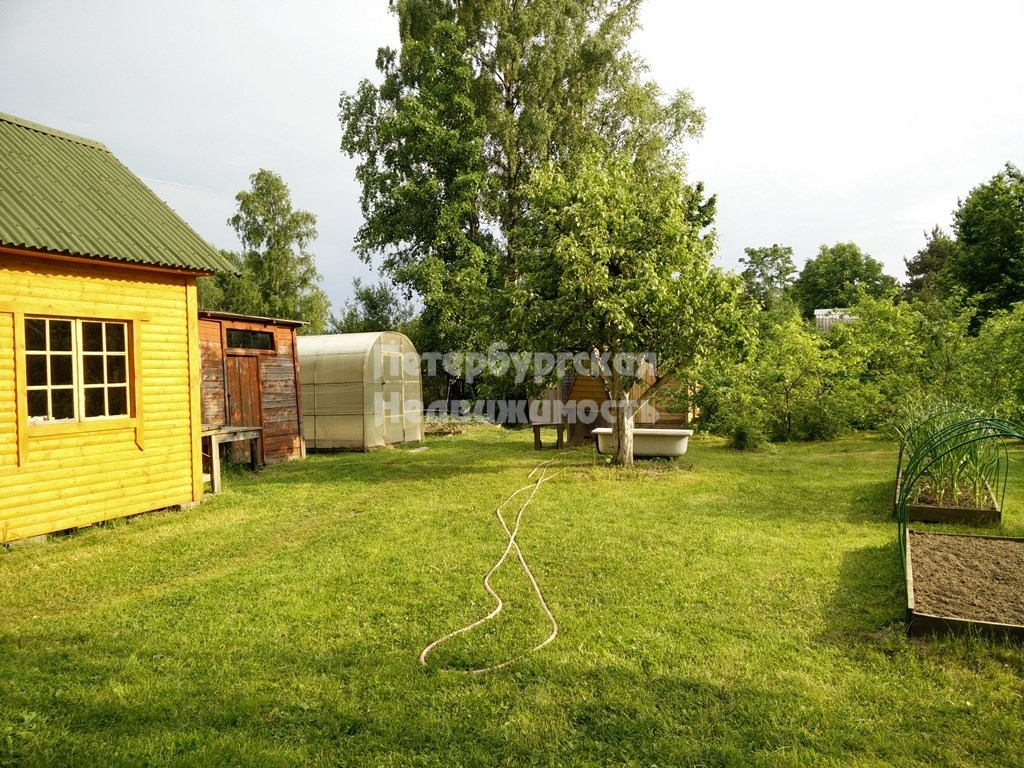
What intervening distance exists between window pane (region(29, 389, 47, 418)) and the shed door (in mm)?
5511

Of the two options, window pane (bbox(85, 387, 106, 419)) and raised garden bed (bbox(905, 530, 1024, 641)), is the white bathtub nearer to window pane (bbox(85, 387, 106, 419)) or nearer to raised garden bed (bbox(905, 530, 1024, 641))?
raised garden bed (bbox(905, 530, 1024, 641))

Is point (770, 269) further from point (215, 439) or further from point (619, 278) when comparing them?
point (215, 439)

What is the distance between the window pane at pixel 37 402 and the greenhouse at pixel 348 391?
26.0 feet

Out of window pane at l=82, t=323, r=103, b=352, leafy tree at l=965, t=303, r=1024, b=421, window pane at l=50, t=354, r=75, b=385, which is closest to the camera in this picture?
window pane at l=50, t=354, r=75, b=385

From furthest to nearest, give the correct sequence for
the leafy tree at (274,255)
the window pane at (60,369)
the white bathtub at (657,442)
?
1. the leafy tree at (274,255)
2. the white bathtub at (657,442)
3. the window pane at (60,369)

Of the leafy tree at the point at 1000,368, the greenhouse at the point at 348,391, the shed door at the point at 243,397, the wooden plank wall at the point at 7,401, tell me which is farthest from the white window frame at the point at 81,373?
the leafy tree at the point at 1000,368

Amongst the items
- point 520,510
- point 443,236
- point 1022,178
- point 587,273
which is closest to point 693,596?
point 520,510

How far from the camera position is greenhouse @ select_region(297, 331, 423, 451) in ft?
49.6

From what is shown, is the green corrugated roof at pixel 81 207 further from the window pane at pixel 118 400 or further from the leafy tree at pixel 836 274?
the leafy tree at pixel 836 274

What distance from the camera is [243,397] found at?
13.2m

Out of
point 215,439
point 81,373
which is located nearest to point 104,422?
point 81,373

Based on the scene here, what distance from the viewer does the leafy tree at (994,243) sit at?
23.4 meters

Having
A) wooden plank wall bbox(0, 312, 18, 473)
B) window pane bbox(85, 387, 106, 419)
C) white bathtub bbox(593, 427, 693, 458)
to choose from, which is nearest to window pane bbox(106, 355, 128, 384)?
window pane bbox(85, 387, 106, 419)

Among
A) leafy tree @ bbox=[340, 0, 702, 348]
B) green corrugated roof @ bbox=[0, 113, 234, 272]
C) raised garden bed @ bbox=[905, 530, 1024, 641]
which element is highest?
leafy tree @ bbox=[340, 0, 702, 348]
